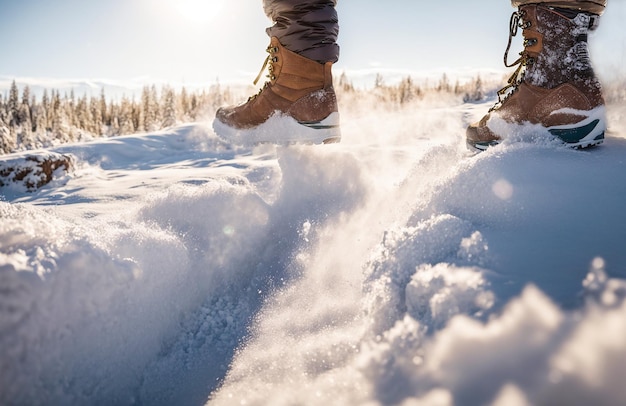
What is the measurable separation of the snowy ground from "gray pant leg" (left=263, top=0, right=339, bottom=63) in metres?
0.79

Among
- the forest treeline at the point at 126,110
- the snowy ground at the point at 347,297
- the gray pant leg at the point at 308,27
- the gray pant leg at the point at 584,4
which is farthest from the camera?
the forest treeline at the point at 126,110

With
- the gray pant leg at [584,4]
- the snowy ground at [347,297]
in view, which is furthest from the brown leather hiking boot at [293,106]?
the gray pant leg at [584,4]

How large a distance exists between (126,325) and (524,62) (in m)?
1.44

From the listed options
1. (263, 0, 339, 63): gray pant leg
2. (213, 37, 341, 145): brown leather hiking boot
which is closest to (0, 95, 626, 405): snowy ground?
(213, 37, 341, 145): brown leather hiking boot

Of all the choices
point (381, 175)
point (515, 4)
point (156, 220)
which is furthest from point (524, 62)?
point (156, 220)

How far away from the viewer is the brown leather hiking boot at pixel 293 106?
5.95 feet

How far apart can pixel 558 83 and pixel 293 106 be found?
3.43 ft

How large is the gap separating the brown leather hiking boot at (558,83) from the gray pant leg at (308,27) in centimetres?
79

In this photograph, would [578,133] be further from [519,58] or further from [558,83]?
[519,58]

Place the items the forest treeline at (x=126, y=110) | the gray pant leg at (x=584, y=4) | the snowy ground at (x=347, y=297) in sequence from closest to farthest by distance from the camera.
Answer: the snowy ground at (x=347, y=297)
the gray pant leg at (x=584, y=4)
the forest treeline at (x=126, y=110)

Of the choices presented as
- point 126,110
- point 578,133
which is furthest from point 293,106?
point 126,110

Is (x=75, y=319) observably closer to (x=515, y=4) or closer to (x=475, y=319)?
(x=475, y=319)

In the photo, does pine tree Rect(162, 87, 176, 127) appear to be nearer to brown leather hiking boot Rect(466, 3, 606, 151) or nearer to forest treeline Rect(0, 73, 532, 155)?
forest treeline Rect(0, 73, 532, 155)

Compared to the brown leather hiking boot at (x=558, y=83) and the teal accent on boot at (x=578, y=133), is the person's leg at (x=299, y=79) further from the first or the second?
the teal accent on boot at (x=578, y=133)
